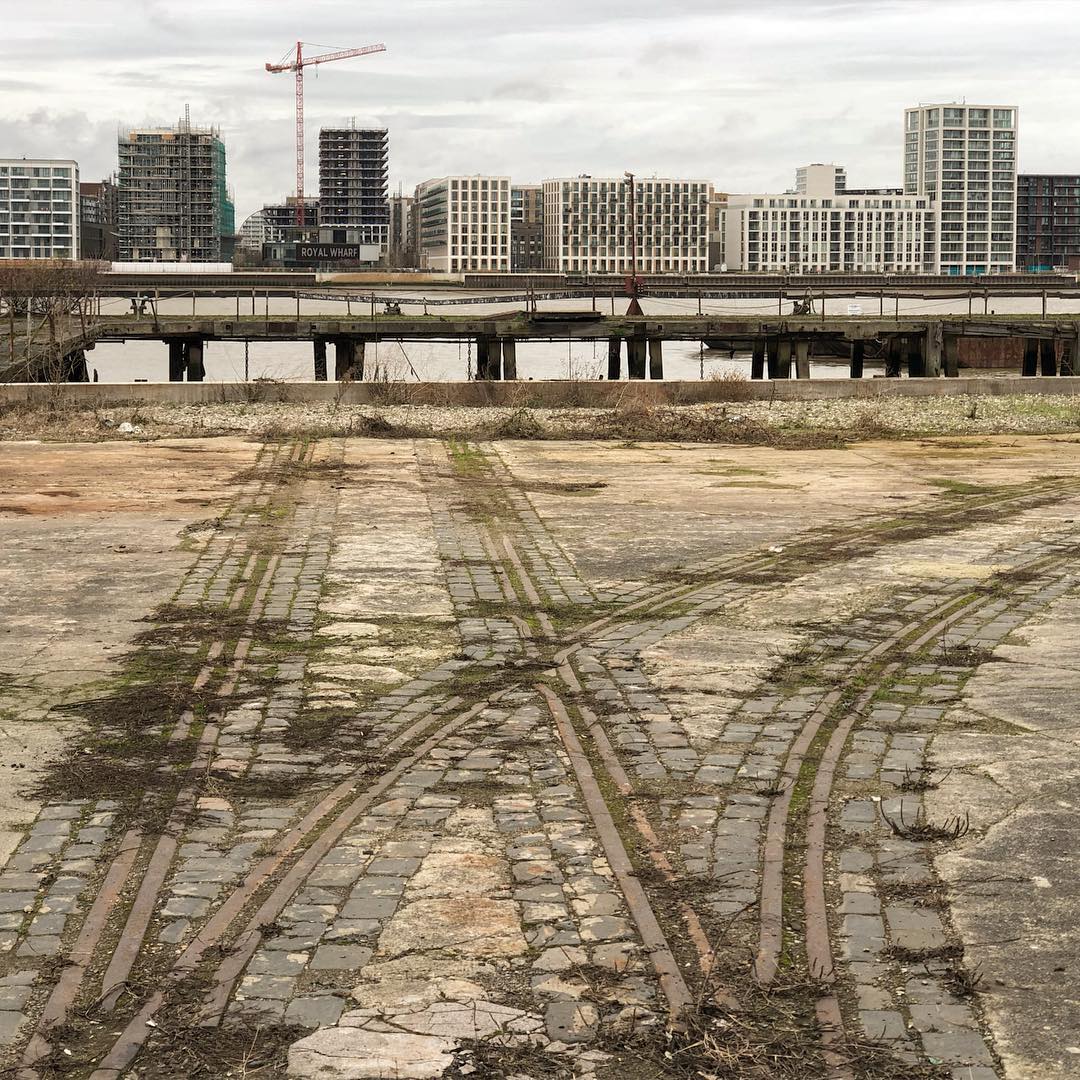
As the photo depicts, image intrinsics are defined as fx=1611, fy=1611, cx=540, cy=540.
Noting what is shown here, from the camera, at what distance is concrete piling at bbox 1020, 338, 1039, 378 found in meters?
53.6

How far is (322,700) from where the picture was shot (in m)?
8.41

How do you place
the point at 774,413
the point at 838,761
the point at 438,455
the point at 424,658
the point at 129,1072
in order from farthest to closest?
the point at 774,413 < the point at 438,455 < the point at 424,658 < the point at 838,761 < the point at 129,1072

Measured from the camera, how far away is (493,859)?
6000mm

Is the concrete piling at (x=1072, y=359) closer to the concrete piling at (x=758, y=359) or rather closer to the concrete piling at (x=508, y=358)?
the concrete piling at (x=758, y=359)

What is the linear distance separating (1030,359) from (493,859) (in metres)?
52.3

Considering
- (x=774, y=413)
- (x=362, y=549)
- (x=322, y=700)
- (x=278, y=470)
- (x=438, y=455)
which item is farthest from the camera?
(x=774, y=413)

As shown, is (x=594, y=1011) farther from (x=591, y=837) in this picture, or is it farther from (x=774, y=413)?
(x=774, y=413)

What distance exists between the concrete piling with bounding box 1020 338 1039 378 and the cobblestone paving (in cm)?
4515

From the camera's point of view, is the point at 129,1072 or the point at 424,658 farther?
the point at 424,658

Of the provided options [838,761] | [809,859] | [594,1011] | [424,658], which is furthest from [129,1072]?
[424,658]

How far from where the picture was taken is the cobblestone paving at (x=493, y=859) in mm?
4629

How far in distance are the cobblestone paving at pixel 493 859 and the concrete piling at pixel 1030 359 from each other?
4515 centimetres

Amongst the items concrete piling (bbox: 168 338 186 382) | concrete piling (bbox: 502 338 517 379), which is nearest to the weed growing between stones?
concrete piling (bbox: 502 338 517 379)

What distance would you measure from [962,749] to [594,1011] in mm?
3299
